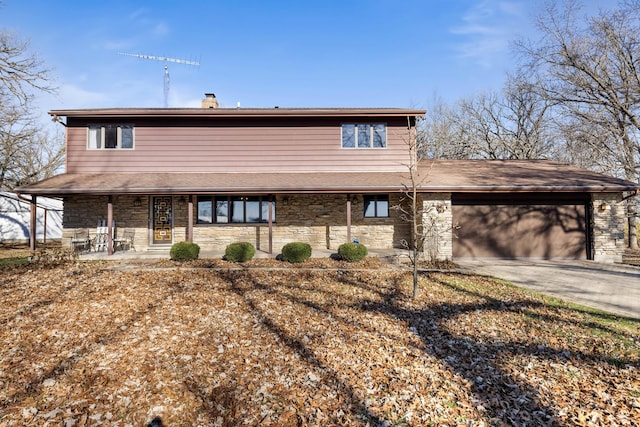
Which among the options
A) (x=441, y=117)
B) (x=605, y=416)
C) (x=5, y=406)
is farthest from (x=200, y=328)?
(x=441, y=117)

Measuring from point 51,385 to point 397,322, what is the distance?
4.79 metres

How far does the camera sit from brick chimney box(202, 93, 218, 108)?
15.5 m

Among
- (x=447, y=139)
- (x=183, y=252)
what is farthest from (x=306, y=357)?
(x=447, y=139)

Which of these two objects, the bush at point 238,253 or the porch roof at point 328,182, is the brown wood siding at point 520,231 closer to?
the porch roof at point 328,182

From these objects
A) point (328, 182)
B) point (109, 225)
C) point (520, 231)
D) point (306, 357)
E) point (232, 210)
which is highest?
point (328, 182)

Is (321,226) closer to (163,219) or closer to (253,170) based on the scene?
(253,170)

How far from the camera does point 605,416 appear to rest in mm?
3188

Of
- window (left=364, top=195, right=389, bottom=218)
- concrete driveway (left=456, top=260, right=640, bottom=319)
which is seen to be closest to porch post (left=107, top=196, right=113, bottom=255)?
window (left=364, top=195, right=389, bottom=218)

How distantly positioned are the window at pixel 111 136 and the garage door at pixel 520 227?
12889 mm

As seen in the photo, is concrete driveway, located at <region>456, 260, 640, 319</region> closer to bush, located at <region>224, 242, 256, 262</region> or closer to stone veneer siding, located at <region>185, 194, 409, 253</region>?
stone veneer siding, located at <region>185, 194, 409, 253</region>

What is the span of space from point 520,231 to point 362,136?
687 cm

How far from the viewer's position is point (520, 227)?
465 inches

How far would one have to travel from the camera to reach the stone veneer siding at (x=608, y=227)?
447 inches

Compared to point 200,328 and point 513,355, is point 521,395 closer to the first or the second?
point 513,355
